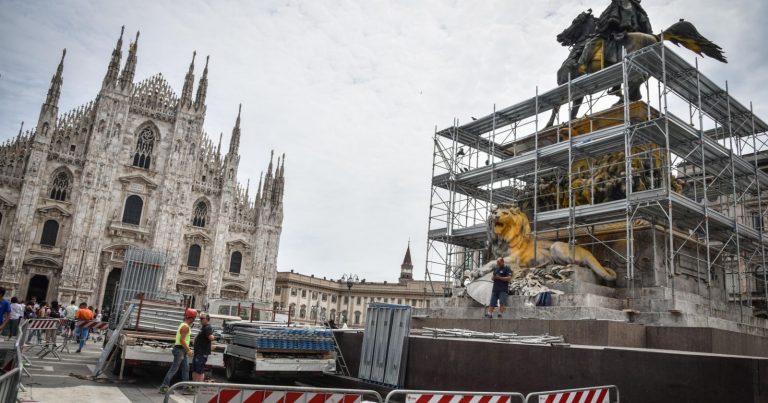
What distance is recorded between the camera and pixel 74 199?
37.7m

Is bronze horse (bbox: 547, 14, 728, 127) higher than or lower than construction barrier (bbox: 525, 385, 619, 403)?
higher

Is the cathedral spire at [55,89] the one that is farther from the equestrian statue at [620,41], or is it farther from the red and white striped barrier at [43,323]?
the equestrian statue at [620,41]

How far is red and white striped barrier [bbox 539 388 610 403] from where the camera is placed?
5.27m

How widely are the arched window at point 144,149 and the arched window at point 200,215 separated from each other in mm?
5080

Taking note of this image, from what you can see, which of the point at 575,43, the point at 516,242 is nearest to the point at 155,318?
the point at 516,242

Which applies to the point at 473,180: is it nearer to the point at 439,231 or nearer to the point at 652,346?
the point at 439,231

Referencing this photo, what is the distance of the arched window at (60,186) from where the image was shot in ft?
123

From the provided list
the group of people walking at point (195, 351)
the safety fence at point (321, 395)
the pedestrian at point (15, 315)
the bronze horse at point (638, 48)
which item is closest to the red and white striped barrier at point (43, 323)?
the pedestrian at point (15, 315)

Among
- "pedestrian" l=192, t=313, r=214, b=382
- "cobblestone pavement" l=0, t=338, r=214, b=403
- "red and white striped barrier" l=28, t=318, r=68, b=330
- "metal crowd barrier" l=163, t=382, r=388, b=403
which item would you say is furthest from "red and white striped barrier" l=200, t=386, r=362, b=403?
"red and white striped barrier" l=28, t=318, r=68, b=330

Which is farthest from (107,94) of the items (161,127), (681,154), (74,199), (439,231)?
(681,154)

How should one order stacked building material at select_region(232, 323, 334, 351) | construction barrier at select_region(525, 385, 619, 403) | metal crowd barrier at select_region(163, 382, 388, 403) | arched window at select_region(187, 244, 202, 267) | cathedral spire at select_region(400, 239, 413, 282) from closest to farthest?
metal crowd barrier at select_region(163, 382, 388, 403), construction barrier at select_region(525, 385, 619, 403), stacked building material at select_region(232, 323, 334, 351), arched window at select_region(187, 244, 202, 267), cathedral spire at select_region(400, 239, 413, 282)

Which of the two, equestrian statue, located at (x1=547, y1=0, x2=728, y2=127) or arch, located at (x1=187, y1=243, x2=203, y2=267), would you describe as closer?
equestrian statue, located at (x1=547, y1=0, x2=728, y2=127)

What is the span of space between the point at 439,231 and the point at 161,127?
101 ft

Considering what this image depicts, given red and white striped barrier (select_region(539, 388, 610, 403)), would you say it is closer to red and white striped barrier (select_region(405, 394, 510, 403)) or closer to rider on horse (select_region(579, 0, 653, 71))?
red and white striped barrier (select_region(405, 394, 510, 403))
